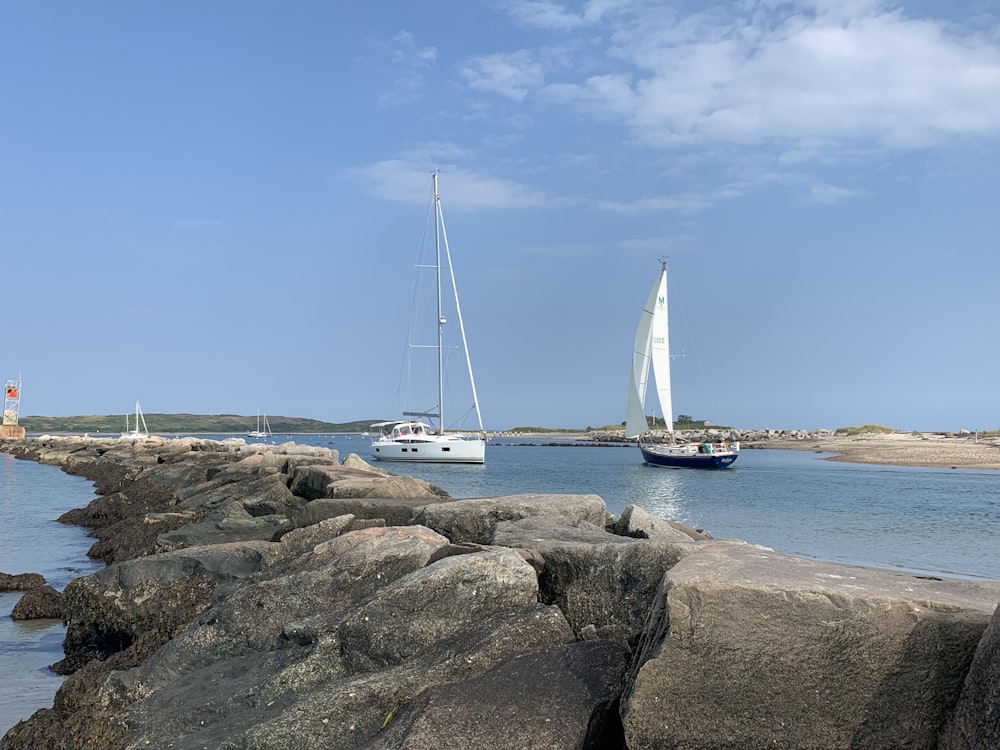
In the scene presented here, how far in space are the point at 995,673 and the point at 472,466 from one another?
55.4m

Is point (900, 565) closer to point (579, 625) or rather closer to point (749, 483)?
point (579, 625)

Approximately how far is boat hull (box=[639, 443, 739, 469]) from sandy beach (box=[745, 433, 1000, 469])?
16.9m

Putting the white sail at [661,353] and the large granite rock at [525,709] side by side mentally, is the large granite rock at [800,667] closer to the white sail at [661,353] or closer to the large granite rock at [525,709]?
the large granite rock at [525,709]

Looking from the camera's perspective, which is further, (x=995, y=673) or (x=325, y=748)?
(x=325, y=748)

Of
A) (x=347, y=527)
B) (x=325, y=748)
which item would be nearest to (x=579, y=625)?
(x=325, y=748)

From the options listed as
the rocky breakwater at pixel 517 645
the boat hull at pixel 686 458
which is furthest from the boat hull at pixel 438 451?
the rocky breakwater at pixel 517 645

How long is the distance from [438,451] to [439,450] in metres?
0.09

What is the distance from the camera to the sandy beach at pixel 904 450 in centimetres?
6850

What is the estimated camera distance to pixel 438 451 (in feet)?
196

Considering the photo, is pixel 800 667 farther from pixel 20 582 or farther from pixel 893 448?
pixel 893 448

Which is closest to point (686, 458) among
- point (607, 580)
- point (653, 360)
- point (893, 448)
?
point (653, 360)

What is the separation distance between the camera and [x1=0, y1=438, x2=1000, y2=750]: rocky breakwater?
498 cm

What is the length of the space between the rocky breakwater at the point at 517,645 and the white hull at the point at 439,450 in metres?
47.4

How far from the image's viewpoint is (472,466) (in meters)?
59.4
